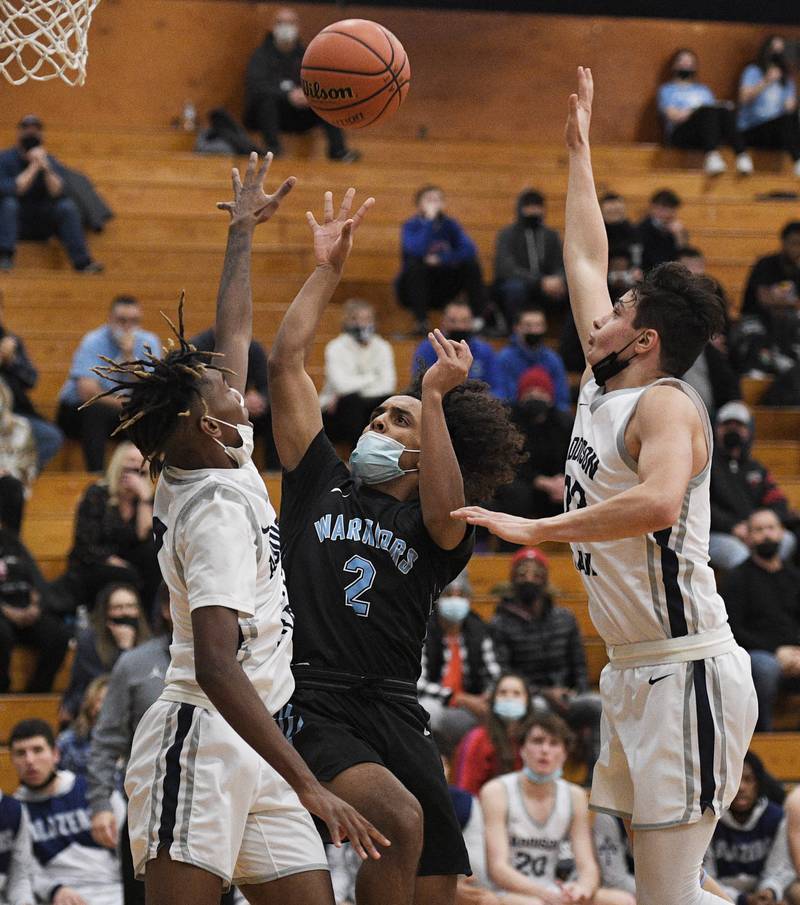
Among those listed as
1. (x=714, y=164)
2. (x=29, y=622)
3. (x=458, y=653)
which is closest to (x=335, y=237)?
(x=458, y=653)

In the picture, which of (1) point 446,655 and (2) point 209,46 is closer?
(1) point 446,655

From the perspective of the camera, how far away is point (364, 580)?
4.43m

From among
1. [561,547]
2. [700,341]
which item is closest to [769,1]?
[561,547]

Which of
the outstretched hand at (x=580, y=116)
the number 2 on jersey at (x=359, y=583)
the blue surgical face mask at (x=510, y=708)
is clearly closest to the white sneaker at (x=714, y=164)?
the blue surgical face mask at (x=510, y=708)

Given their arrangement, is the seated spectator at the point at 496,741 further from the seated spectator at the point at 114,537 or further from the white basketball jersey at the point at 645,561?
the white basketball jersey at the point at 645,561

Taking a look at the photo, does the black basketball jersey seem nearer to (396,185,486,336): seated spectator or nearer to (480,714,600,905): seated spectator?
(480,714,600,905): seated spectator

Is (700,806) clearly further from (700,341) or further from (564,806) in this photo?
(564,806)

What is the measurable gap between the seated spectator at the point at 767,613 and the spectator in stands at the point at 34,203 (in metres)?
6.15

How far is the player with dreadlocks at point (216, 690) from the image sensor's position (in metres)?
3.73

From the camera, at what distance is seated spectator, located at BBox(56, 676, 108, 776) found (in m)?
7.67

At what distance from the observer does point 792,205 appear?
1500cm

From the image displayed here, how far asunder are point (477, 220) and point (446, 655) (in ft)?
21.6

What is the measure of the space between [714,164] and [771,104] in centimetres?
119

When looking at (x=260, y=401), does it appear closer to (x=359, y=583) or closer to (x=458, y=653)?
(x=458, y=653)
